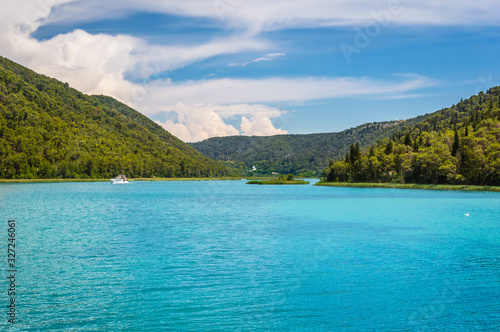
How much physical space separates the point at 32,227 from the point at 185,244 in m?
18.4

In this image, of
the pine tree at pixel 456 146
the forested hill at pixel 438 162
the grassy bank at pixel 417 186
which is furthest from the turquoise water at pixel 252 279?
the pine tree at pixel 456 146

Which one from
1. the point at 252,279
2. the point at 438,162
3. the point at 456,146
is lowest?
the point at 252,279

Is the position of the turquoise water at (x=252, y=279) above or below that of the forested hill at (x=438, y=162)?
below

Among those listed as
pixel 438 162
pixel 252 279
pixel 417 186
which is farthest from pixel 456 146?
pixel 252 279

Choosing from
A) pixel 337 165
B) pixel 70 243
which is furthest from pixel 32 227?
pixel 337 165

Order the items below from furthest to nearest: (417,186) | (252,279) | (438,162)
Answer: (417,186), (438,162), (252,279)

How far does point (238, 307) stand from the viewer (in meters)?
17.1

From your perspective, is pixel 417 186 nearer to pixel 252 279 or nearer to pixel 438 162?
pixel 438 162

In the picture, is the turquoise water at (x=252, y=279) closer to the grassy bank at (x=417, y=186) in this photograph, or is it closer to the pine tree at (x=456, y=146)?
the grassy bank at (x=417, y=186)

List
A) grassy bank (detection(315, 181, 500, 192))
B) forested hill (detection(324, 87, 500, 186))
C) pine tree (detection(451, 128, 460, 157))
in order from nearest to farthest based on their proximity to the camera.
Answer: grassy bank (detection(315, 181, 500, 192)) < forested hill (detection(324, 87, 500, 186)) < pine tree (detection(451, 128, 460, 157))

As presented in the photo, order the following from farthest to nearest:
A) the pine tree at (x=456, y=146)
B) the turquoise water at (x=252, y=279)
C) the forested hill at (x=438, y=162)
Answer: the pine tree at (x=456, y=146)
the forested hill at (x=438, y=162)
the turquoise water at (x=252, y=279)

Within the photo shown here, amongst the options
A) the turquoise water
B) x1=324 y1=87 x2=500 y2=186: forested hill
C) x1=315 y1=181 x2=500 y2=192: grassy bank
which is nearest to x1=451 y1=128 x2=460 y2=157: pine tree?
x1=324 y1=87 x2=500 y2=186: forested hill

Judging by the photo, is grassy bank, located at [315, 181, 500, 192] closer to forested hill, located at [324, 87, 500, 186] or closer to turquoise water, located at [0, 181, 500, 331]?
forested hill, located at [324, 87, 500, 186]

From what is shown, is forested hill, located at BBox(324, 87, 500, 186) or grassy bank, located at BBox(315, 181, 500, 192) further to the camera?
forested hill, located at BBox(324, 87, 500, 186)
